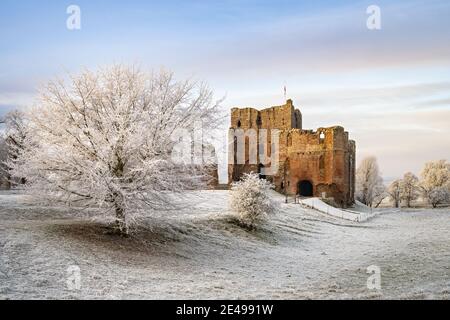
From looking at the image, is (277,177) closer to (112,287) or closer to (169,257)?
(169,257)

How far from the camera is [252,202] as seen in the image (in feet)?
85.5

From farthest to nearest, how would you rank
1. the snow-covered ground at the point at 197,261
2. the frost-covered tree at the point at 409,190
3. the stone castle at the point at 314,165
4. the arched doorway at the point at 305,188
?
the frost-covered tree at the point at 409,190 < the arched doorway at the point at 305,188 < the stone castle at the point at 314,165 < the snow-covered ground at the point at 197,261

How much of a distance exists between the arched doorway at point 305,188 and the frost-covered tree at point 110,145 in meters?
39.4

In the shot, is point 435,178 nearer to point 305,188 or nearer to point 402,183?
point 402,183

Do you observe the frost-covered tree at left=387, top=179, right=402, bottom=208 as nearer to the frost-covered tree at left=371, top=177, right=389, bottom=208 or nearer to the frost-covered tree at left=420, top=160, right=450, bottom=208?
the frost-covered tree at left=371, top=177, right=389, bottom=208

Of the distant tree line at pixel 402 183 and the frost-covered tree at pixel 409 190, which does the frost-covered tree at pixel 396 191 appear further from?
the frost-covered tree at pixel 409 190

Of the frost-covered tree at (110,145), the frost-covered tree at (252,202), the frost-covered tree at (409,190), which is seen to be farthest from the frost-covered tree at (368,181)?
the frost-covered tree at (110,145)

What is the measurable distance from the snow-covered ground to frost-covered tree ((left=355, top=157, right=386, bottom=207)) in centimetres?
5002

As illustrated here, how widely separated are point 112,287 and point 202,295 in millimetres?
2572

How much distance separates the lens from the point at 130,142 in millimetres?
16578

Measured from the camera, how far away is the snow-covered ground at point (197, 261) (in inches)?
470

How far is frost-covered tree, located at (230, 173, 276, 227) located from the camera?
25.9 meters

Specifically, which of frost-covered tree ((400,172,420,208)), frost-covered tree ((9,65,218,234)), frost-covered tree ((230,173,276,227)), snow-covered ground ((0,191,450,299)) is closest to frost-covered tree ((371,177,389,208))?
frost-covered tree ((400,172,420,208))

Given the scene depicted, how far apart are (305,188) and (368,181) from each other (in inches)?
927
